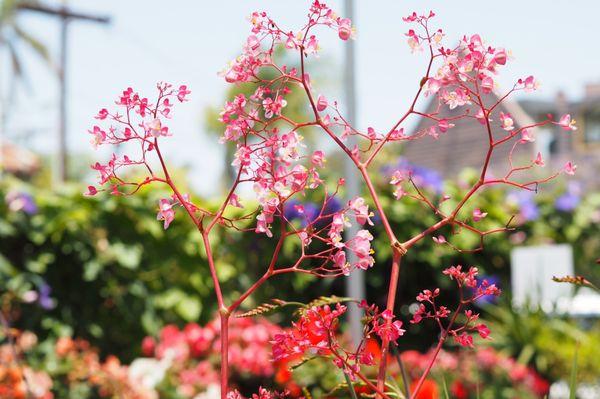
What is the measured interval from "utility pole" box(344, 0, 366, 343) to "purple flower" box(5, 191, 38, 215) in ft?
6.56

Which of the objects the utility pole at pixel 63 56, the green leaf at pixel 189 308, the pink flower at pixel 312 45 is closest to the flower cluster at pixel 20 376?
the green leaf at pixel 189 308

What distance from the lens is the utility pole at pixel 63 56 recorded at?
21.5m

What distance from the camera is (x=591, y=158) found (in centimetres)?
3192

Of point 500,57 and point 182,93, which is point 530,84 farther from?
point 182,93

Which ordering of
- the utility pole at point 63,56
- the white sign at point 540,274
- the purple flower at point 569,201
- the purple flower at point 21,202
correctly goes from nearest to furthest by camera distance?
1. the purple flower at point 21,202
2. the white sign at point 540,274
3. the purple flower at point 569,201
4. the utility pole at point 63,56

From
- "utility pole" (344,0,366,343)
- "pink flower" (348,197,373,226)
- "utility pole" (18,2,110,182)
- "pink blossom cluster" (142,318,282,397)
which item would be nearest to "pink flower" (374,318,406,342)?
"pink flower" (348,197,373,226)

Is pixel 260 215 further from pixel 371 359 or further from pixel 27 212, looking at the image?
pixel 27 212

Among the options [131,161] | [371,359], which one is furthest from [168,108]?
[371,359]

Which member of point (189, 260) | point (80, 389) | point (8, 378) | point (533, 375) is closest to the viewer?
point (8, 378)

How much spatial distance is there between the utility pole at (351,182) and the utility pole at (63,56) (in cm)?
1566

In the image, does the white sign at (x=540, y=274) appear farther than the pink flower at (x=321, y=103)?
Yes

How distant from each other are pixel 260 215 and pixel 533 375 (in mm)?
4726

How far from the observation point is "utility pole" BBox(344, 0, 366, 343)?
592cm

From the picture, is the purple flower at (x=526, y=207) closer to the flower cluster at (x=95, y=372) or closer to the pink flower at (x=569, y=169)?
the flower cluster at (x=95, y=372)
